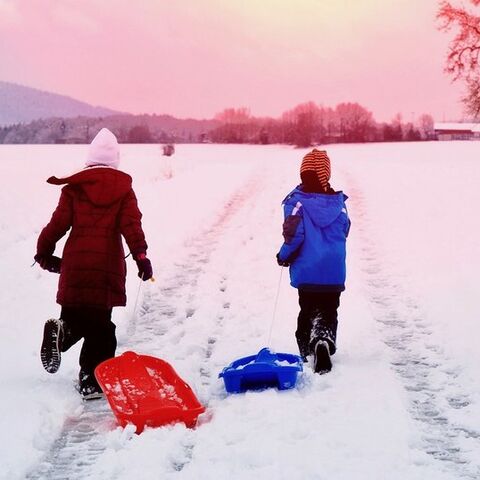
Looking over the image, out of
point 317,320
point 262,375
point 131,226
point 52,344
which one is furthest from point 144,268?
point 317,320

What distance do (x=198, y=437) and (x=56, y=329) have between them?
1.47 m

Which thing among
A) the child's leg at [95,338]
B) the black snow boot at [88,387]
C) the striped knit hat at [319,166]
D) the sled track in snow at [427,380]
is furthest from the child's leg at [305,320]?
the black snow boot at [88,387]

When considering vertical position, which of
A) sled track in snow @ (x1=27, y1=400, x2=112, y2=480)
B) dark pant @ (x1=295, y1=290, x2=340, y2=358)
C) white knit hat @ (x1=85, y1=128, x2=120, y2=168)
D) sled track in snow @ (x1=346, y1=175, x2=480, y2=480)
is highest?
white knit hat @ (x1=85, y1=128, x2=120, y2=168)

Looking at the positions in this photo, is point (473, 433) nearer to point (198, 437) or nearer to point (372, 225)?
point (198, 437)

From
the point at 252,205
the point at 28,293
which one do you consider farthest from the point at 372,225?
the point at 28,293

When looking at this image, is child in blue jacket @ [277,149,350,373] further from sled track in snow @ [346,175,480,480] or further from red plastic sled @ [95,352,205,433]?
red plastic sled @ [95,352,205,433]

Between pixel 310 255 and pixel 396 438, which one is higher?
pixel 310 255

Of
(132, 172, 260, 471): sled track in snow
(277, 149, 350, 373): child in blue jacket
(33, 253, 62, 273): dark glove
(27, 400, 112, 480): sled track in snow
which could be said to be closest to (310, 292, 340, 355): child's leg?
(277, 149, 350, 373): child in blue jacket

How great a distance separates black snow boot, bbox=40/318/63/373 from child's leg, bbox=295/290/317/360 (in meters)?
2.07

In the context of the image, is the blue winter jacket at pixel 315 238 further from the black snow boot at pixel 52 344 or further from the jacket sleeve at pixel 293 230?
the black snow boot at pixel 52 344

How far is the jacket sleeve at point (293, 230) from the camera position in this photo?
5.65 m

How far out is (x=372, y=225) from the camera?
13.8 meters

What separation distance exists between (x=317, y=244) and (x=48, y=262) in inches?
86.2

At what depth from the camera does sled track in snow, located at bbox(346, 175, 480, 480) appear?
408 centimetres
